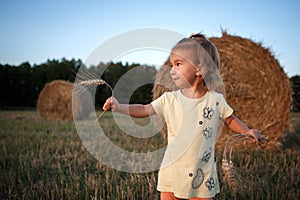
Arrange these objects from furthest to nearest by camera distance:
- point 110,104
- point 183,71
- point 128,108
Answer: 1. point 183,71
2. point 128,108
3. point 110,104

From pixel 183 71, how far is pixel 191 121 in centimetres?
33

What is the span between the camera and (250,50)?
4.80 metres

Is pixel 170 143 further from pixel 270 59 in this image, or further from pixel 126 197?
pixel 270 59

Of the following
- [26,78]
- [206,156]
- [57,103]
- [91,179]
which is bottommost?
[91,179]

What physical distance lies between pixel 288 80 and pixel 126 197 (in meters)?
3.49

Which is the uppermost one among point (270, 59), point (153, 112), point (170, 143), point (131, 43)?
point (270, 59)

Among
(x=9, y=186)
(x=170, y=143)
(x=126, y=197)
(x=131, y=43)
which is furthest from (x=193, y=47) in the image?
(x=9, y=186)

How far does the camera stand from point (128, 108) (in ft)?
5.79

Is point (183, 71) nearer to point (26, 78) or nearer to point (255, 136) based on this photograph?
point (255, 136)

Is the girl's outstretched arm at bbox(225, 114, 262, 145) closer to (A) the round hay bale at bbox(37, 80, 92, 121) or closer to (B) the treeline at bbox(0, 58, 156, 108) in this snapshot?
(A) the round hay bale at bbox(37, 80, 92, 121)

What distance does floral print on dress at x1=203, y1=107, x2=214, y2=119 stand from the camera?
Answer: 1911 mm

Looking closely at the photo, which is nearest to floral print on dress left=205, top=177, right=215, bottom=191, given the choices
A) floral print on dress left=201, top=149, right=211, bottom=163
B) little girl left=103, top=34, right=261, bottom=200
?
little girl left=103, top=34, right=261, bottom=200

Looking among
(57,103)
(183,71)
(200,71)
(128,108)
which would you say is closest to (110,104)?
(128,108)

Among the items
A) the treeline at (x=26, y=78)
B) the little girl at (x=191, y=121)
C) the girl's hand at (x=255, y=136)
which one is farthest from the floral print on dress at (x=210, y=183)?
the treeline at (x=26, y=78)
